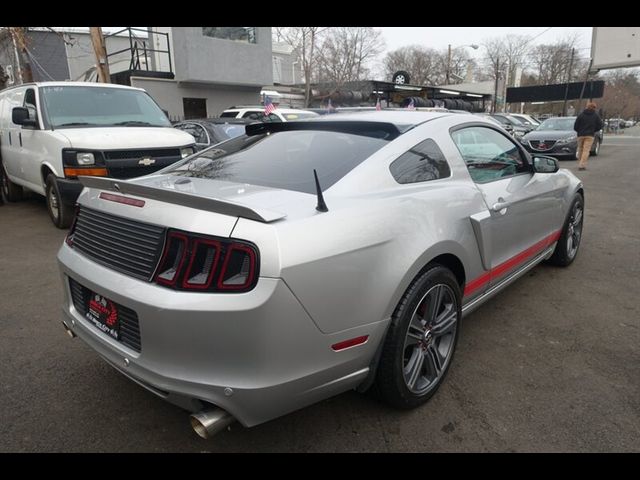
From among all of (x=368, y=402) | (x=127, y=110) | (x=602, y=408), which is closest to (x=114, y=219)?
(x=368, y=402)

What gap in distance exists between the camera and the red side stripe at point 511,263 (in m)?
2.90

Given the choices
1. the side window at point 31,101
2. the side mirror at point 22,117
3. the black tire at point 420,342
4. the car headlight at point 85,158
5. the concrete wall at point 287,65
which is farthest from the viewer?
the concrete wall at point 287,65

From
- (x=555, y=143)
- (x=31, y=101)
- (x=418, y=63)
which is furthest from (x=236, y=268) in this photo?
(x=418, y=63)

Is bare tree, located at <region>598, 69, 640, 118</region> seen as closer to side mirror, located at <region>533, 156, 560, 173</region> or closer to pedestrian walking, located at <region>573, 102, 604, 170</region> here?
pedestrian walking, located at <region>573, 102, 604, 170</region>

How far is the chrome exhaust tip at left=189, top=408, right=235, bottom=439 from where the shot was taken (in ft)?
5.92

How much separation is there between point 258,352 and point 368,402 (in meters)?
1.07

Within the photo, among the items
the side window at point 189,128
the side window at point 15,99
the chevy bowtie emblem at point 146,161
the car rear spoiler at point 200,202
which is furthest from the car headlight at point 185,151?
the car rear spoiler at point 200,202

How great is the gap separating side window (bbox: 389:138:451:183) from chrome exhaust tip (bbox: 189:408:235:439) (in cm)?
145

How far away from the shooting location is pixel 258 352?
1.74 meters

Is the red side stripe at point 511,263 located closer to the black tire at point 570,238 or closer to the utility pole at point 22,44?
the black tire at point 570,238

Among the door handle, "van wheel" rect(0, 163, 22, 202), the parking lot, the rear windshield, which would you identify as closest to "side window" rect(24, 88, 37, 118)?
"van wheel" rect(0, 163, 22, 202)

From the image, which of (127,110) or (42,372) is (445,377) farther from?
(127,110)

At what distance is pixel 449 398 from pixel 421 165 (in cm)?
136

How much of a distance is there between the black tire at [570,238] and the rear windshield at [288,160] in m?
2.84
